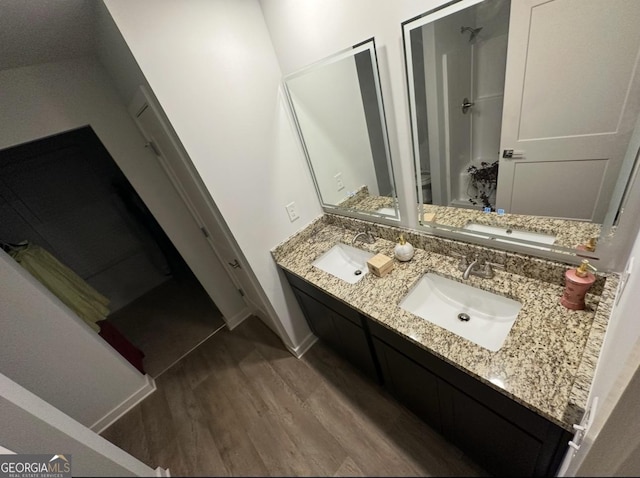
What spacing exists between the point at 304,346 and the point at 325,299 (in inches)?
29.9

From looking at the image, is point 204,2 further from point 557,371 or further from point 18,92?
point 557,371

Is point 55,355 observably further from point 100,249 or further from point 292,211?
point 100,249

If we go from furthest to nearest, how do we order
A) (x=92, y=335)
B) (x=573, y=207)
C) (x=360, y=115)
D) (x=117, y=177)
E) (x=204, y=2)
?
(x=117, y=177) < (x=92, y=335) < (x=360, y=115) < (x=204, y=2) < (x=573, y=207)

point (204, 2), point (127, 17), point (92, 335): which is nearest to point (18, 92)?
point (127, 17)

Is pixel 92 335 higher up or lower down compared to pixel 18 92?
lower down

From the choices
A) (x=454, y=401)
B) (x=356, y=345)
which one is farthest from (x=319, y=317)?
(x=454, y=401)

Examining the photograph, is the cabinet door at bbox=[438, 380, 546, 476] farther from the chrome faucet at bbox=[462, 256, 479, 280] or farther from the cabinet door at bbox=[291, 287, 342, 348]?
the cabinet door at bbox=[291, 287, 342, 348]

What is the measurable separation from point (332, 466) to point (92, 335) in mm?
1685

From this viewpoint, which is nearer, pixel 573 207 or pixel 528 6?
pixel 528 6

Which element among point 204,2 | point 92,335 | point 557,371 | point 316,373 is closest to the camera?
point 557,371

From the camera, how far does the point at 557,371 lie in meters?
0.66

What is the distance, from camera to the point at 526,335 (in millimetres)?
778

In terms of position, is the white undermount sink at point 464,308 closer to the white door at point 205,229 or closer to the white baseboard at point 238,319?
the white door at point 205,229

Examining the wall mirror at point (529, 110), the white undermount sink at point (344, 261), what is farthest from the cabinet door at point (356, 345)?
the wall mirror at point (529, 110)
